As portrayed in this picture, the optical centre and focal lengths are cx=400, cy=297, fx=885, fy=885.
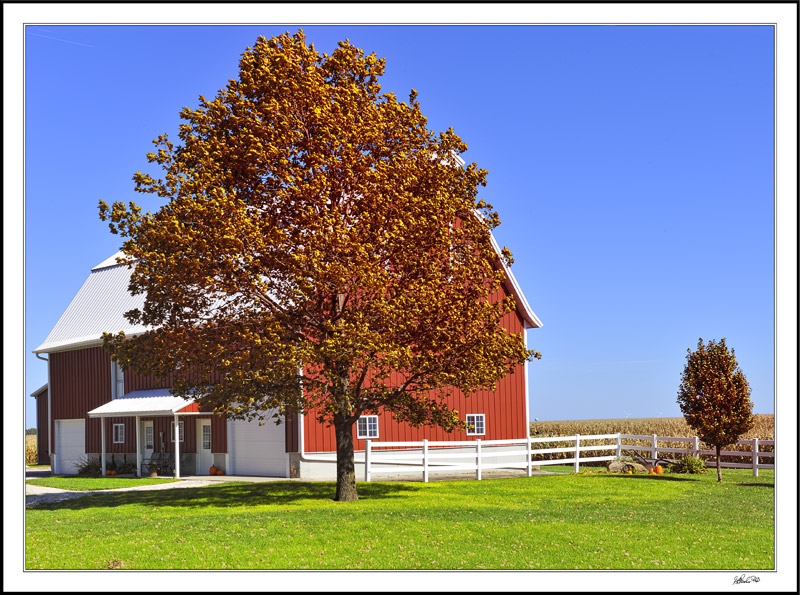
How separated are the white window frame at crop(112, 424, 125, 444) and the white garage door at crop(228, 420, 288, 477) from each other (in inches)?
282

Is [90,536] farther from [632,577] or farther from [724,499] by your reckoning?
[724,499]

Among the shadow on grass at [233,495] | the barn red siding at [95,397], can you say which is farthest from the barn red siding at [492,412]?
the barn red siding at [95,397]

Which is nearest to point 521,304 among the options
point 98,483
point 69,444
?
point 98,483

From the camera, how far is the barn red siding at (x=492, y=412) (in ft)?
97.7

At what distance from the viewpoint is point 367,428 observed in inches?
1142

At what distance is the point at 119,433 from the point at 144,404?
407 cm

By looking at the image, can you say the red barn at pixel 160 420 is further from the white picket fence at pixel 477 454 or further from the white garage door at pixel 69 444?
the white picket fence at pixel 477 454

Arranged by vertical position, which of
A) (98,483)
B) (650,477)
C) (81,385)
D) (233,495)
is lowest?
(98,483)

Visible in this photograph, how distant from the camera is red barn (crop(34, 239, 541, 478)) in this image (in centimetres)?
2878

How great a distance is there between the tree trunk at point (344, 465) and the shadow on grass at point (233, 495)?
438 mm

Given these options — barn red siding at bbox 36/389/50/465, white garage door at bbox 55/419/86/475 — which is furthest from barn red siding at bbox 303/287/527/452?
barn red siding at bbox 36/389/50/465

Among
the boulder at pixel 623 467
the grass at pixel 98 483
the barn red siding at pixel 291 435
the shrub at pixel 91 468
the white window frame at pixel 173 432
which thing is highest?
the barn red siding at pixel 291 435

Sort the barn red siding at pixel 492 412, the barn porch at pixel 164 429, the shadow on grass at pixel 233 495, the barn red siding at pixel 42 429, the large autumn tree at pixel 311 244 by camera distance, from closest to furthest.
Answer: the large autumn tree at pixel 311 244 < the shadow on grass at pixel 233 495 < the barn red siding at pixel 492 412 < the barn porch at pixel 164 429 < the barn red siding at pixel 42 429

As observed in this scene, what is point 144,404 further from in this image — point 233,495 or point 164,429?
point 233,495
